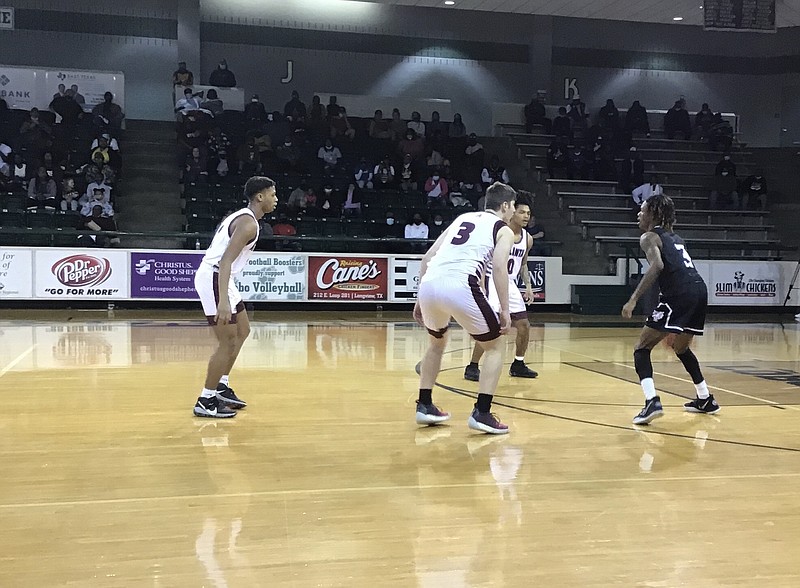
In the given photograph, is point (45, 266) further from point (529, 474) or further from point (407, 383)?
point (529, 474)

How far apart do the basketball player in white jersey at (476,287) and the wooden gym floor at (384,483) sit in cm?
22

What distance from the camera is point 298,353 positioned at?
1020 cm

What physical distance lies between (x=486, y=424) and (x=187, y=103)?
17.6 metres

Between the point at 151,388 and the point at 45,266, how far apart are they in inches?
391

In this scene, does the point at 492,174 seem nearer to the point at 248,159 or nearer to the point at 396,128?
the point at 396,128

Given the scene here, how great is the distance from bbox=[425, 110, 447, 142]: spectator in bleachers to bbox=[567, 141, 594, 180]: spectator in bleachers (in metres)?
3.55

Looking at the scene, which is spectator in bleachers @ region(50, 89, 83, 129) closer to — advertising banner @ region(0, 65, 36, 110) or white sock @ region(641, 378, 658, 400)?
advertising banner @ region(0, 65, 36, 110)

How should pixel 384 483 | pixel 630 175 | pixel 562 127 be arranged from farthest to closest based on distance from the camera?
1. pixel 562 127
2. pixel 630 175
3. pixel 384 483

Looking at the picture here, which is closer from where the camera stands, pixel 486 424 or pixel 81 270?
pixel 486 424

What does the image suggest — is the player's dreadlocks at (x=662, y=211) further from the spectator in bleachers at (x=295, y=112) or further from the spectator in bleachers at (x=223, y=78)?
the spectator in bleachers at (x=223, y=78)

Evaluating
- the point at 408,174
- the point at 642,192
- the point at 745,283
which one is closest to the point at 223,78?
the point at 408,174

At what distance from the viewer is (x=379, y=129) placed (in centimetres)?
2188

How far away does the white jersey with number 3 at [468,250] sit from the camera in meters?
5.63

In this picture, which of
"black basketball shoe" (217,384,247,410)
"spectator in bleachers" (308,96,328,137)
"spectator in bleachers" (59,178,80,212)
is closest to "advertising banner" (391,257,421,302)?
"spectator in bleachers" (308,96,328,137)
